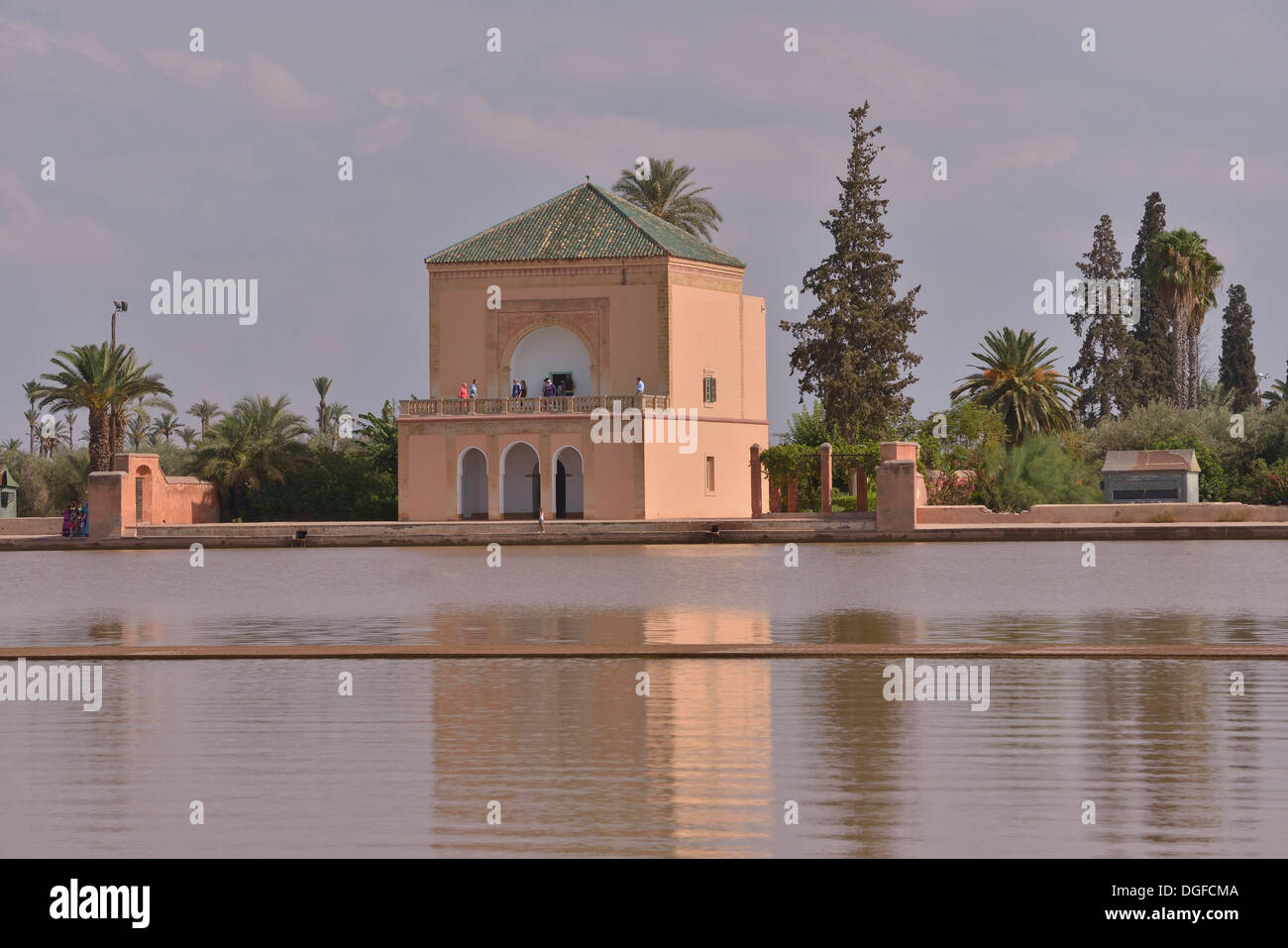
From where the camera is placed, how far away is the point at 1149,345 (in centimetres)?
6272

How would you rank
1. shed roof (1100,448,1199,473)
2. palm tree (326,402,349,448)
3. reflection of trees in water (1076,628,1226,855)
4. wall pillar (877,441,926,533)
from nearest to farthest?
reflection of trees in water (1076,628,1226,855), wall pillar (877,441,926,533), shed roof (1100,448,1199,473), palm tree (326,402,349,448)

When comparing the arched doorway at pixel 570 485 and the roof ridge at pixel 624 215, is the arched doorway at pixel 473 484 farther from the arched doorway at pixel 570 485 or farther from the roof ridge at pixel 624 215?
the roof ridge at pixel 624 215

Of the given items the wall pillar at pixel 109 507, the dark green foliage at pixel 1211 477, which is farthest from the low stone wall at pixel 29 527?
the dark green foliage at pixel 1211 477

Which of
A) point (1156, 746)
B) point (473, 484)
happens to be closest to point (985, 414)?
point (473, 484)

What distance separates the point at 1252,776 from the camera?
7598 mm

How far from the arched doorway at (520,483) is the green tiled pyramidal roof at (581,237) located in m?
5.75

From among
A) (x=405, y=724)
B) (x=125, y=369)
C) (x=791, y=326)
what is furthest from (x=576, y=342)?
(x=405, y=724)

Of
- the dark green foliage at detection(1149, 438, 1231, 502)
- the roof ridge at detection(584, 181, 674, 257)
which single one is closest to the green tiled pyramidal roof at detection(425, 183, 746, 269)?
the roof ridge at detection(584, 181, 674, 257)

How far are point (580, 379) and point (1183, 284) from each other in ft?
73.8

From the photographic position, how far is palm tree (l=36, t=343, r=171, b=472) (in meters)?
49.4

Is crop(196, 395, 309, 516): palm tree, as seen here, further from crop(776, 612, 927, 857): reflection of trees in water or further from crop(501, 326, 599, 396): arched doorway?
crop(776, 612, 927, 857): reflection of trees in water

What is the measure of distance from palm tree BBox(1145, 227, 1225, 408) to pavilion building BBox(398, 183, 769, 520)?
56.7 feet

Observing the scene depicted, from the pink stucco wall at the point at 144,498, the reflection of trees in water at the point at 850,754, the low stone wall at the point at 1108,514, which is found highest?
the pink stucco wall at the point at 144,498

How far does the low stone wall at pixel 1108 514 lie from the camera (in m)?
41.9
